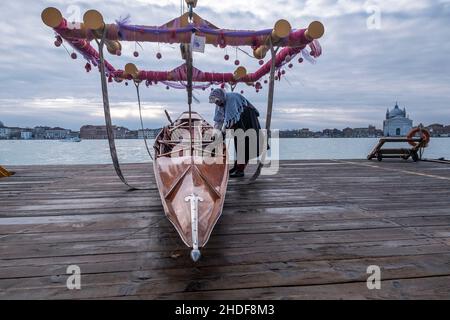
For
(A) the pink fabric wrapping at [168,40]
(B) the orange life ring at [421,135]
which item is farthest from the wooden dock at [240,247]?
(B) the orange life ring at [421,135]

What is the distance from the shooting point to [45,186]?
21.2 feet

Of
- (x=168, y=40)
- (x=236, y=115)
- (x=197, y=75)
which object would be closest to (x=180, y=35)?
(x=168, y=40)

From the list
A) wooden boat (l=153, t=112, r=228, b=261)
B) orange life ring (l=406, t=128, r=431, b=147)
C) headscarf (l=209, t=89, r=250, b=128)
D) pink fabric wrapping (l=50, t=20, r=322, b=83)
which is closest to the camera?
wooden boat (l=153, t=112, r=228, b=261)

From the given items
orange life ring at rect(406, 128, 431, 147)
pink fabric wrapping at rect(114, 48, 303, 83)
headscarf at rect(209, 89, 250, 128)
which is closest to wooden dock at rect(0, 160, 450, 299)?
headscarf at rect(209, 89, 250, 128)

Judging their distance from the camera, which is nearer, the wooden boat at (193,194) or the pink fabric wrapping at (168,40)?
the wooden boat at (193,194)

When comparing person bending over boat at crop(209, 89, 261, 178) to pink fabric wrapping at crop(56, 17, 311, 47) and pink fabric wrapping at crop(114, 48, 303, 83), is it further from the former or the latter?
pink fabric wrapping at crop(114, 48, 303, 83)

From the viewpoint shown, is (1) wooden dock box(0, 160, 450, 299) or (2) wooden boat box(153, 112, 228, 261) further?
(2) wooden boat box(153, 112, 228, 261)

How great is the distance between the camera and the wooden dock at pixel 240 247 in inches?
86.8

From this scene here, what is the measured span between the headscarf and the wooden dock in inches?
70.5

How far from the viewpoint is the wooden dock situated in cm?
221

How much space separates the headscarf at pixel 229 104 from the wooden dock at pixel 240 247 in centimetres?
179

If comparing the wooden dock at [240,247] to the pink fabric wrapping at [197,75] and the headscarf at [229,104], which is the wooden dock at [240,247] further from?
the pink fabric wrapping at [197,75]
